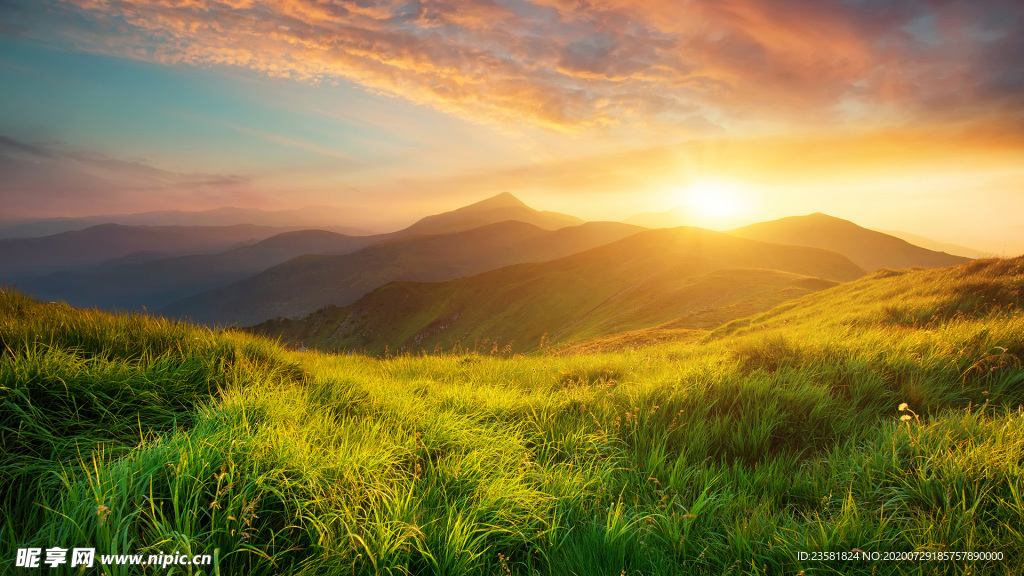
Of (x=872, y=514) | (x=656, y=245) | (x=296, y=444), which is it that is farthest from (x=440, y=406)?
(x=656, y=245)

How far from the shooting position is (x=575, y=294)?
86688mm

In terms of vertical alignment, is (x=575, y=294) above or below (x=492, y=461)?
below

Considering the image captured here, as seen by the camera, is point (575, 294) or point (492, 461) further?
point (575, 294)

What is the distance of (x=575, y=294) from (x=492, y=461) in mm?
84016

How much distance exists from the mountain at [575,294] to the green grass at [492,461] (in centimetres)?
3341

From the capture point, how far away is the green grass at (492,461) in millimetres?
2574

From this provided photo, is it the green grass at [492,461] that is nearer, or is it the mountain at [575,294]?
the green grass at [492,461]

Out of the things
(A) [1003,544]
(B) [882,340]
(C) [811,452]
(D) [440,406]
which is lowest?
(D) [440,406]

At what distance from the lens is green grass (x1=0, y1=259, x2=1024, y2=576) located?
2574 mm

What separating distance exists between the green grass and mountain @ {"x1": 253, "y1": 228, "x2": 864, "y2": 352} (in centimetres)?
3341

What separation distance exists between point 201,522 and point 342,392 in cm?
241

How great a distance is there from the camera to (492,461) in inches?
147

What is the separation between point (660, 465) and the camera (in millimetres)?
3955

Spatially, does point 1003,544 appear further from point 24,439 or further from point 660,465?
point 24,439
